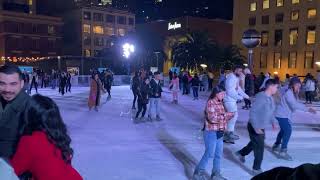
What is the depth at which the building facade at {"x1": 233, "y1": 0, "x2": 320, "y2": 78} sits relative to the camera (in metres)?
50.9

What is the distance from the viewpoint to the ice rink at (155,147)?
7.02 meters

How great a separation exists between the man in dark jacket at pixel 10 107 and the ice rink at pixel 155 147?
12.0 ft

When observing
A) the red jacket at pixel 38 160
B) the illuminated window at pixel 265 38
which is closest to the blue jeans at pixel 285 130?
the red jacket at pixel 38 160

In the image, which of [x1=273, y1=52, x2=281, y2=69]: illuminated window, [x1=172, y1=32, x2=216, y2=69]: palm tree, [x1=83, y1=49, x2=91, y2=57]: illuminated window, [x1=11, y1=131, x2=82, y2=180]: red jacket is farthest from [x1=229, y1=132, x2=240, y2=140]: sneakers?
[x1=83, y1=49, x2=91, y2=57]: illuminated window

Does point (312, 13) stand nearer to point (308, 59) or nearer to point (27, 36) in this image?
point (308, 59)

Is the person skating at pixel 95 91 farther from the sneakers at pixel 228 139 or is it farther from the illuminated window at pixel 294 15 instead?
the illuminated window at pixel 294 15

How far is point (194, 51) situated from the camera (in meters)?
57.8

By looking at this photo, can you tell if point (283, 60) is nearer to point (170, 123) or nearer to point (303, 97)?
point (303, 97)

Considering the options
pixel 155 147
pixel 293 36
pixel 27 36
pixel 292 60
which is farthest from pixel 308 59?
pixel 155 147

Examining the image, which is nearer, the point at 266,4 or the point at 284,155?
the point at 284,155

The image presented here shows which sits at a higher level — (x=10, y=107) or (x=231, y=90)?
(x=10, y=107)

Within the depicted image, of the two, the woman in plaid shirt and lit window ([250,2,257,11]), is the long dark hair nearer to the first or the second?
the woman in plaid shirt

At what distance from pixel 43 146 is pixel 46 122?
0.16m

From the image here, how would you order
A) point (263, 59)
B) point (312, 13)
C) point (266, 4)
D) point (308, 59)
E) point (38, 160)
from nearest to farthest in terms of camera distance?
point (38, 160) < point (312, 13) < point (308, 59) < point (263, 59) < point (266, 4)
